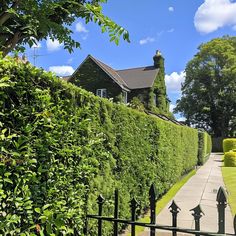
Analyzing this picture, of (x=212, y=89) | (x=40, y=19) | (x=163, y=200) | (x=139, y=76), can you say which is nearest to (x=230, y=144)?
(x=139, y=76)

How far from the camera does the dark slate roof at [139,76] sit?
3683 centimetres

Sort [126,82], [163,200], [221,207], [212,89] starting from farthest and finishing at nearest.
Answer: [212,89]
[126,82]
[163,200]
[221,207]

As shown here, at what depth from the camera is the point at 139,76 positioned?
38.8 m

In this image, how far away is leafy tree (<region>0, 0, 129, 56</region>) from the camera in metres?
3.62

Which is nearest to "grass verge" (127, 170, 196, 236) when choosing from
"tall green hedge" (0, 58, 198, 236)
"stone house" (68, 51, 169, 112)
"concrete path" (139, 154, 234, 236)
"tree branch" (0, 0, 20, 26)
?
"concrete path" (139, 154, 234, 236)

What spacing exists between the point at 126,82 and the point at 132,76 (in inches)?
72.4

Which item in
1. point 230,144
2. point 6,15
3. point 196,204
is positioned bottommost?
point 196,204

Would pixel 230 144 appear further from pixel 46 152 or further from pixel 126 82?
pixel 46 152

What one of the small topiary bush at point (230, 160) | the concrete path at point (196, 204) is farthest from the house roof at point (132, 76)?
the concrete path at point (196, 204)

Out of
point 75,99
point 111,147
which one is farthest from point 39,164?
point 111,147

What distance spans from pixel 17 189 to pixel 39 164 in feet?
1.22

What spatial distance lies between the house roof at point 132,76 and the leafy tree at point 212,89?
1607 centimetres

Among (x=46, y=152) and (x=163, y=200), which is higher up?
(x=46, y=152)

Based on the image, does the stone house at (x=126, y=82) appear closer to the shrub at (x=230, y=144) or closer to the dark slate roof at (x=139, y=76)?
the dark slate roof at (x=139, y=76)
